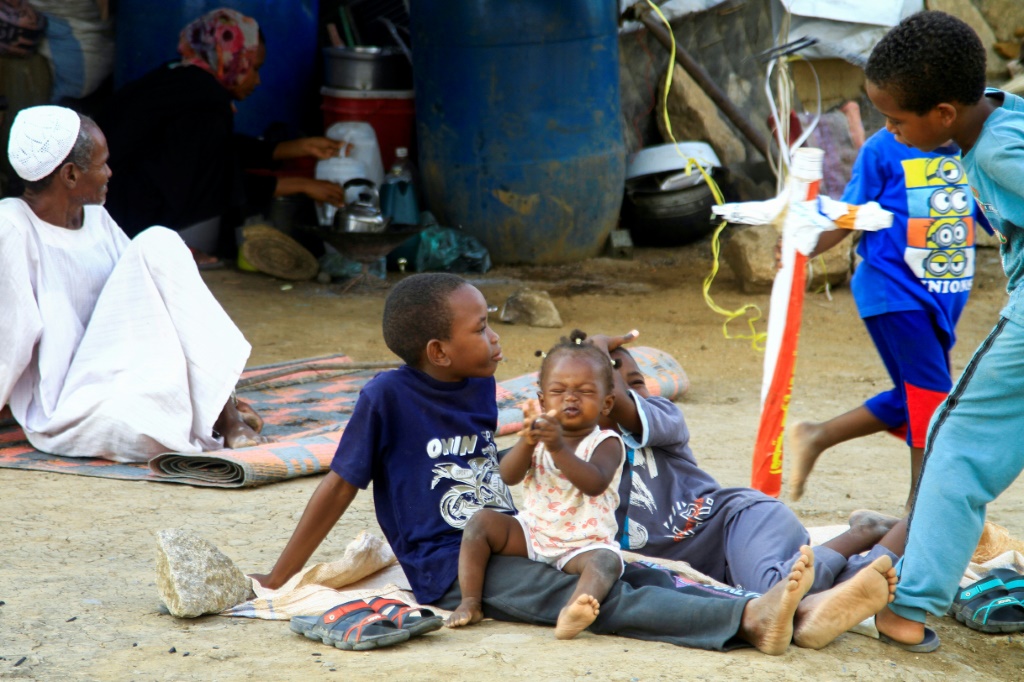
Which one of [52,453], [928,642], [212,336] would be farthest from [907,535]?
[52,453]

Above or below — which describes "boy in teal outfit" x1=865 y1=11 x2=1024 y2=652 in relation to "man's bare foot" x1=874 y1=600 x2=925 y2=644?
above

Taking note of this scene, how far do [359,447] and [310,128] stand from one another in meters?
6.74

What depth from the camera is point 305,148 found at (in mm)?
7672

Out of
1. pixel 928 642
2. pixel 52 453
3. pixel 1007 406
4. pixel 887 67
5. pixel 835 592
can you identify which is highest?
pixel 887 67

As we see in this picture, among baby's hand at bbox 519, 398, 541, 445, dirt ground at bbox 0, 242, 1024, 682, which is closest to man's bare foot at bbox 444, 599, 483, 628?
dirt ground at bbox 0, 242, 1024, 682

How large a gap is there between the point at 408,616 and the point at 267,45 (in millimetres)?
6759

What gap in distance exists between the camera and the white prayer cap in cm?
408

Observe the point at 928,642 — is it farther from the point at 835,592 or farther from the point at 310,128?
the point at 310,128

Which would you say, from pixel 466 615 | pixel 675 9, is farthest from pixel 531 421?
pixel 675 9

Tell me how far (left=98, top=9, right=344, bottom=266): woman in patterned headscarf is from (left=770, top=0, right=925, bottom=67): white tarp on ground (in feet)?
11.6

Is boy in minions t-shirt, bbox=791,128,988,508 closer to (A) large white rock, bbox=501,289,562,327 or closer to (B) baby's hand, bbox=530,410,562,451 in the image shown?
(B) baby's hand, bbox=530,410,562,451

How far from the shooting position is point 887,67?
248 cm

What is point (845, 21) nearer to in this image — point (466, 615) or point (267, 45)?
point (267, 45)

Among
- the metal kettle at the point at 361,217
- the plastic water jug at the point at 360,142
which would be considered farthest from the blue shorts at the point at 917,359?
the plastic water jug at the point at 360,142
